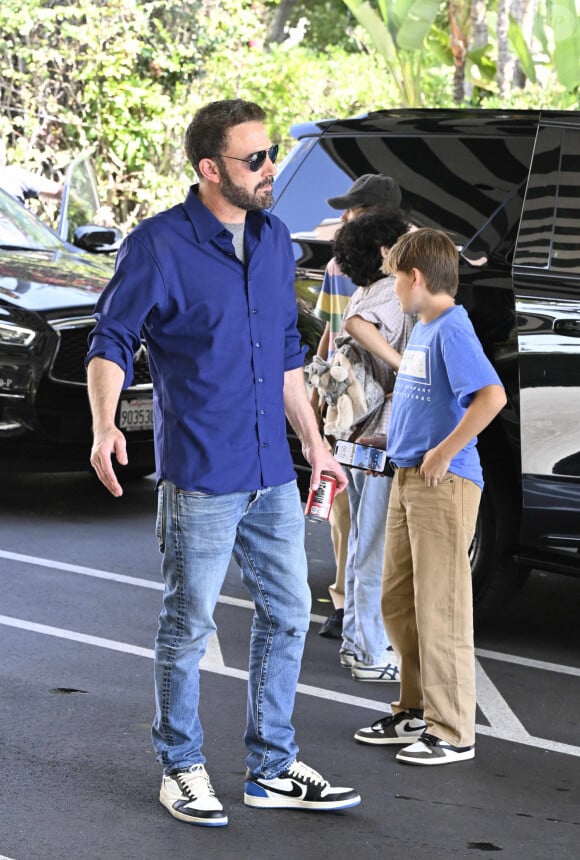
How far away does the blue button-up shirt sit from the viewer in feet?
12.7

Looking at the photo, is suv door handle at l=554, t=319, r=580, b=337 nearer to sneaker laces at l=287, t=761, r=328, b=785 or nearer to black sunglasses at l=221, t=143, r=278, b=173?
black sunglasses at l=221, t=143, r=278, b=173

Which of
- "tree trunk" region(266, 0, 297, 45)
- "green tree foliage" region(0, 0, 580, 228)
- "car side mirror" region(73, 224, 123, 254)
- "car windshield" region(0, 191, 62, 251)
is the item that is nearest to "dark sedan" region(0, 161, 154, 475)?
"car windshield" region(0, 191, 62, 251)

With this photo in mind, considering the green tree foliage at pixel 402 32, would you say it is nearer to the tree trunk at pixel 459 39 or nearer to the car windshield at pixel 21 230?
the tree trunk at pixel 459 39

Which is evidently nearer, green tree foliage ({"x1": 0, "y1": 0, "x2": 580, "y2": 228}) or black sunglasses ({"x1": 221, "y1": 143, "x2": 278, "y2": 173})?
black sunglasses ({"x1": 221, "y1": 143, "x2": 278, "y2": 173})

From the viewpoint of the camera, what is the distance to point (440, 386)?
4508 mm

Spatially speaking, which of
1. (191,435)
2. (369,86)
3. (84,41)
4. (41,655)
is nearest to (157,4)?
(84,41)

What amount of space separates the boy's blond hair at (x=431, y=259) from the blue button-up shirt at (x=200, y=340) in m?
0.72

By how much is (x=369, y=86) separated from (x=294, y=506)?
72.6 ft

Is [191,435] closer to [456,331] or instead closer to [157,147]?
[456,331]

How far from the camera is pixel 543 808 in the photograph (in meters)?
4.16

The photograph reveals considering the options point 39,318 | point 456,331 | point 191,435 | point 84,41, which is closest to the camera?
point 191,435

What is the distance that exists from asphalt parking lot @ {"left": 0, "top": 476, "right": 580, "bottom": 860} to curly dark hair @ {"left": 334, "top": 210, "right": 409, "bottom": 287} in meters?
1.53

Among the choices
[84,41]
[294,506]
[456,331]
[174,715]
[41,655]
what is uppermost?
[84,41]

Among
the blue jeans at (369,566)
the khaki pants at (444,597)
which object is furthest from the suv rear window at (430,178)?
the khaki pants at (444,597)
